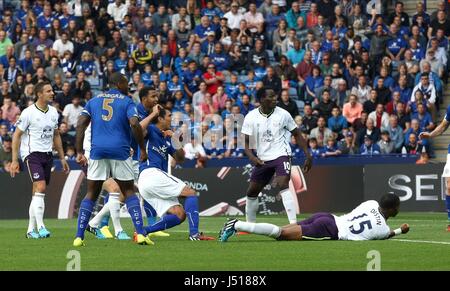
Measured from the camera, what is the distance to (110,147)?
16.3 meters

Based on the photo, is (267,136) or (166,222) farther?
(267,136)

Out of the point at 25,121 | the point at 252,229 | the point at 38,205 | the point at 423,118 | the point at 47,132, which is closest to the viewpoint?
the point at 252,229

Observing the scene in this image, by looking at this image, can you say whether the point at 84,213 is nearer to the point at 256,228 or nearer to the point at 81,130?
the point at 81,130

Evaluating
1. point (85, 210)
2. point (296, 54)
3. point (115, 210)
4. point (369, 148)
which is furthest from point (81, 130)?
point (296, 54)

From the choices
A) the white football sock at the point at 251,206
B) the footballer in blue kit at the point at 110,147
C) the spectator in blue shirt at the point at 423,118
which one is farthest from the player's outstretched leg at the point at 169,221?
the spectator in blue shirt at the point at 423,118

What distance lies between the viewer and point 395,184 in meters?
28.0

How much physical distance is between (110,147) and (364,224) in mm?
3742

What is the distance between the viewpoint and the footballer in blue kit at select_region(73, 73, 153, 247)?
639 inches

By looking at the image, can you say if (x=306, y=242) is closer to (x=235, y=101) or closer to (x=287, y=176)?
(x=287, y=176)

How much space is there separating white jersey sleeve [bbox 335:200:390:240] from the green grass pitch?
0.18m

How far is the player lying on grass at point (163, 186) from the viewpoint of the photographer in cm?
1700

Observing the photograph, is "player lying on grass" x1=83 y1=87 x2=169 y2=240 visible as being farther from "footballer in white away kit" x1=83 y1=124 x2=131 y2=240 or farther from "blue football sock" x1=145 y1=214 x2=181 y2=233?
"blue football sock" x1=145 y1=214 x2=181 y2=233

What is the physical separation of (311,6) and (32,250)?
20.1m
